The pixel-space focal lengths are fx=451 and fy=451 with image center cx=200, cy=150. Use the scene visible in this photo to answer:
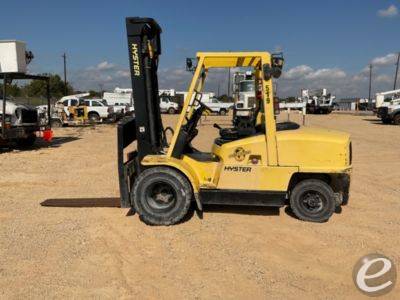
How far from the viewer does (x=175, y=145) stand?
258 inches

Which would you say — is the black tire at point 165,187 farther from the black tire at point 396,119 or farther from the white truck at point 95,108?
the white truck at point 95,108

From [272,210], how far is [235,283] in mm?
2710

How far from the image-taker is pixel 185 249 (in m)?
5.47

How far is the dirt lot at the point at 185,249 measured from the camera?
4.46 meters

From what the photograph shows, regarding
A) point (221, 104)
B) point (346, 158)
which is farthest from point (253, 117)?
point (221, 104)

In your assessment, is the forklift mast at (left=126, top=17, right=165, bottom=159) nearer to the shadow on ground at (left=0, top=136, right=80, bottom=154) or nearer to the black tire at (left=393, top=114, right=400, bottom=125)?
the shadow on ground at (left=0, top=136, right=80, bottom=154)

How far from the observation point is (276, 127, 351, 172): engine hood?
630 centimetres

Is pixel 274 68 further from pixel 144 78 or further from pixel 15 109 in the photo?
pixel 15 109

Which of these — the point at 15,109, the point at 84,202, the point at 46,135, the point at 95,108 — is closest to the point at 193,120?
the point at 84,202

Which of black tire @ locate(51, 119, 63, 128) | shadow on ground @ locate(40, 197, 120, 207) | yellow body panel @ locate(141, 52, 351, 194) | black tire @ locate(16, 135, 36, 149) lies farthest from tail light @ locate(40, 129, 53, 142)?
black tire @ locate(51, 119, 63, 128)

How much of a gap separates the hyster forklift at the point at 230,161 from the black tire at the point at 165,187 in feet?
0.05

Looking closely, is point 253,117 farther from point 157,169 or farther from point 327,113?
point 327,113

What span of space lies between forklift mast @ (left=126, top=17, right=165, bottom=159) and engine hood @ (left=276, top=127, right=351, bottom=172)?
189cm
